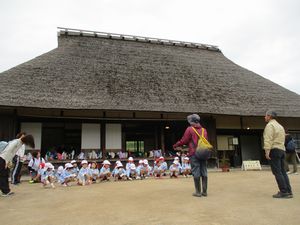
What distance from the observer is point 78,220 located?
308 centimetres

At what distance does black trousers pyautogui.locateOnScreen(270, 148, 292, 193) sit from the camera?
4172 millimetres

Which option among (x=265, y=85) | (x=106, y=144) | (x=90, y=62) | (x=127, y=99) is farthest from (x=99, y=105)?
(x=265, y=85)

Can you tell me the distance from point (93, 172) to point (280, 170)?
202 inches

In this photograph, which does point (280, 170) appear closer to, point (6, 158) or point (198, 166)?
point (198, 166)

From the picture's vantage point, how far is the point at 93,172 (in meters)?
7.47

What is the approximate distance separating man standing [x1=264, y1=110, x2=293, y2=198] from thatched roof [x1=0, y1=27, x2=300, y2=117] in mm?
6212

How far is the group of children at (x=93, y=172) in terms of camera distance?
6.96 metres

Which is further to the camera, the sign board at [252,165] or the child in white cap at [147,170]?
the sign board at [252,165]

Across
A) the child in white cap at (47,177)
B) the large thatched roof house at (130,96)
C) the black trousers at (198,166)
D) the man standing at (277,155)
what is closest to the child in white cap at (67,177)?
the child in white cap at (47,177)

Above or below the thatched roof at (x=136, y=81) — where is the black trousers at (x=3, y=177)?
below

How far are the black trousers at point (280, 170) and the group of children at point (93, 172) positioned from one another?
14.5 feet

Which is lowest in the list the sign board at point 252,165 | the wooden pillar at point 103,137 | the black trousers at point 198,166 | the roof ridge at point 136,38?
the sign board at point 252,165

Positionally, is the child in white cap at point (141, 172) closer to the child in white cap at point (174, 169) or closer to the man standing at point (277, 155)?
the child in white cap at point (174, 169)

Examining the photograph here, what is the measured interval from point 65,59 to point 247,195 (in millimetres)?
9995
